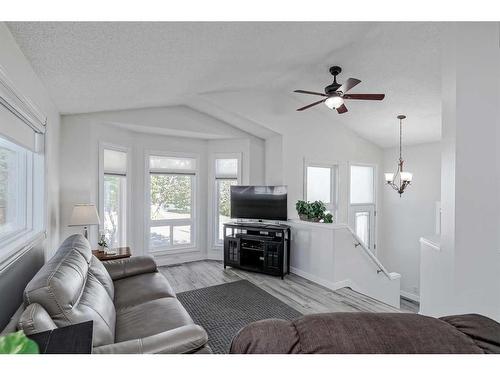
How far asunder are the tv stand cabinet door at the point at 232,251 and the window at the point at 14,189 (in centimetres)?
A: 272

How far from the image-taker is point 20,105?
180cm

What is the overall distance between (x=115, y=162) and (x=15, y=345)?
387 centimetres

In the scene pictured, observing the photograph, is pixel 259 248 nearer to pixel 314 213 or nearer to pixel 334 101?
pixel 314 213

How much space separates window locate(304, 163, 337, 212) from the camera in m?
4.98

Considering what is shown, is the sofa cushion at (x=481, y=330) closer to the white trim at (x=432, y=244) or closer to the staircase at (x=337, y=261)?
the white trim at (x=432, y=244)

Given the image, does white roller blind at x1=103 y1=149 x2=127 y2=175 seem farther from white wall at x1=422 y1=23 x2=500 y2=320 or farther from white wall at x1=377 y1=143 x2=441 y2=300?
white wall at x1=377 y1=143 x2=441 y2=300

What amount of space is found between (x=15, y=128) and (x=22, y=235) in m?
0.86

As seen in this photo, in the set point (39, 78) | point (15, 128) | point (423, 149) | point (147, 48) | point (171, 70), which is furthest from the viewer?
point (423, 149)

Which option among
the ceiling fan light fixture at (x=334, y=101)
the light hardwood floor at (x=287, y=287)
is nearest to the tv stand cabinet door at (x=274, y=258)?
the light hardwood floor at (x=287, y=287)

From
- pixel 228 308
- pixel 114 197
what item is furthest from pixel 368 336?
pixel 114 197
